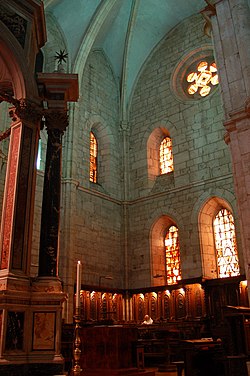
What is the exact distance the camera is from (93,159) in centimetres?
1806

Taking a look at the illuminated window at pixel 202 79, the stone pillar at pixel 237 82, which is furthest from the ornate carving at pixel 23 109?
the illuminated window at pixel 202 79

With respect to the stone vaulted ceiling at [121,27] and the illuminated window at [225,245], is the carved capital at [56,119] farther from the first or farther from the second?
the stone vaulted ceiling at [121,27]

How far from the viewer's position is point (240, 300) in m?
13.0

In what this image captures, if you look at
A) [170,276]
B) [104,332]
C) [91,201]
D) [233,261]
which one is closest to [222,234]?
[233,261]

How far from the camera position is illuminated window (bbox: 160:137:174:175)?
17688mm

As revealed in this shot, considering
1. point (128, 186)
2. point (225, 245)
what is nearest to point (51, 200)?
point (225, 245)

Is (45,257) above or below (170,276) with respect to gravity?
below

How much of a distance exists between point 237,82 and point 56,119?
479cm

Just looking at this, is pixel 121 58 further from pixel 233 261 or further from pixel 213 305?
pixel 213 305

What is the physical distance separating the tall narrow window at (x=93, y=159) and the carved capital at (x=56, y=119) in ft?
35.2


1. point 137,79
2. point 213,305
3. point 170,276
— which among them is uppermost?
point 137,79

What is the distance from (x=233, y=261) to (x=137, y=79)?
9.49 m

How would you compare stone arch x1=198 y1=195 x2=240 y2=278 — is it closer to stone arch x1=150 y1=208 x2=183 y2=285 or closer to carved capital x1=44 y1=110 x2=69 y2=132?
stone arch x1=150 y1=208 x2=183 y2=285

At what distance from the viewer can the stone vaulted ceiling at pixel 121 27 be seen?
55.5 ft
